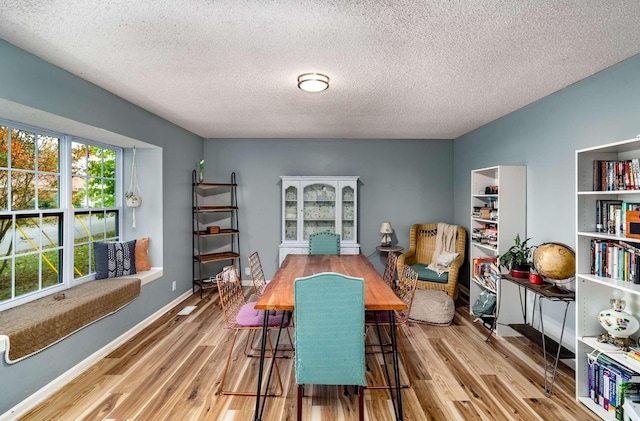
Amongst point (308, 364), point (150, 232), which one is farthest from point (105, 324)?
point (308, 364)

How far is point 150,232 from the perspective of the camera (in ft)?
12.7

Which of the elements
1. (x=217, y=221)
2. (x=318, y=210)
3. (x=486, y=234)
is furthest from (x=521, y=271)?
(x=217, y=221)

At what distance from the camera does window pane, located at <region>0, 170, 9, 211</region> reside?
7.88ft

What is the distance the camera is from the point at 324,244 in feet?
13.9

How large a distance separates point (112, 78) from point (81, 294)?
6.12 ft

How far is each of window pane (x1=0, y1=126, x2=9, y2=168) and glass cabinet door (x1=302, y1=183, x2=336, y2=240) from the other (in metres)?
3.36

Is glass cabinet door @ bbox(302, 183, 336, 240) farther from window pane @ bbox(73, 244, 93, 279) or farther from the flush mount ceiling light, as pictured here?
window pane @ bbox(73, 244, 93, 279)

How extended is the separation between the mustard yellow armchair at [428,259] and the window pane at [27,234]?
3857mm

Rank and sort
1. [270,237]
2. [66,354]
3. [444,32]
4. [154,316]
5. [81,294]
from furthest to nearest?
[270,237], [154,316], [81,294], [66,354], [444,32]

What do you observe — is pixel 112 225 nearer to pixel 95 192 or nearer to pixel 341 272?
pixel 95 192

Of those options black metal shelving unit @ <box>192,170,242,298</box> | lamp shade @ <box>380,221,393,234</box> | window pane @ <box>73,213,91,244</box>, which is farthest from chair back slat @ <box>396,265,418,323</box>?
window pane @ <box>73,213,91,244</box>

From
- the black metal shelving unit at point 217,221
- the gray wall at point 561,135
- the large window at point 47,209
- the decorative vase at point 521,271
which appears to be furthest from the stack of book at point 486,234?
the large window at point 47,209

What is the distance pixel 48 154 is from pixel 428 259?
186 inches

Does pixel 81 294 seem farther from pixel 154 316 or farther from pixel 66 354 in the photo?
pixel 154 316
